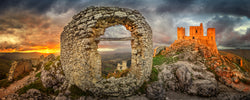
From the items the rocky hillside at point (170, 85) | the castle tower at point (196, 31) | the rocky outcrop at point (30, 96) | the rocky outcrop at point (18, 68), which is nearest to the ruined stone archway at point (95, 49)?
the rocky hillside at point (170, 85)

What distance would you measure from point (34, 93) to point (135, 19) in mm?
8644

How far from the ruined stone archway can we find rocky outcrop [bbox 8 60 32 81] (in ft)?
26.1

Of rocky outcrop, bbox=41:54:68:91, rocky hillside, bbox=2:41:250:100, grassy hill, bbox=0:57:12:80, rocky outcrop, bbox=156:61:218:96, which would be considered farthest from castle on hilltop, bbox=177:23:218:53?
grassy hill, bbox=0:57:12:80

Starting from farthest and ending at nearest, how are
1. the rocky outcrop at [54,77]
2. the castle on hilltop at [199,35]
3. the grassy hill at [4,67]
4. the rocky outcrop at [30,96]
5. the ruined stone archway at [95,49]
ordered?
the castle on hilltop at [199,35]
the grassy hill at [4,67]
the rocky outcrop at [54,77]
the rocky outcrop at [30,96]
the ruined stone archway at [95,49]

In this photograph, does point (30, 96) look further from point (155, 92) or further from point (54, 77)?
point (155, 92)

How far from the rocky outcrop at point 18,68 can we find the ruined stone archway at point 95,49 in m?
7.97

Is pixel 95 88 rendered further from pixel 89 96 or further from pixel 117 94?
pixel 117 94

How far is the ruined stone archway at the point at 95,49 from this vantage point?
229 inches

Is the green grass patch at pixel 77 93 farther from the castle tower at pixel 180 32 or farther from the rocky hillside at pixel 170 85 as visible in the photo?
the castle tower at pixel 180 32

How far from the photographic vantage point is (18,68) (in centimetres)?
1062

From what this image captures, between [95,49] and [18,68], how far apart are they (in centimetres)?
1127

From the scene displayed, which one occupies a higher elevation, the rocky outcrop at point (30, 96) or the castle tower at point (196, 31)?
the castle tower at point (196, 31)

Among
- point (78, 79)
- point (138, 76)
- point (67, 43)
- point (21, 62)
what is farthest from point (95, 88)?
point (21, 62)

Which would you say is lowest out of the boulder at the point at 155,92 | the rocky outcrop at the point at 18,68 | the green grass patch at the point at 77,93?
the boulder at the point at 155,92
